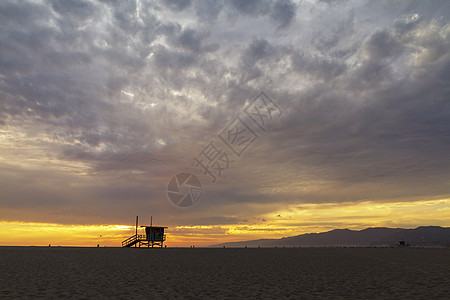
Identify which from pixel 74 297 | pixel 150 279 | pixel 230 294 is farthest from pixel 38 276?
pixel 230 294

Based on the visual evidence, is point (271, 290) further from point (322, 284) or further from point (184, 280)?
point (184, 280)

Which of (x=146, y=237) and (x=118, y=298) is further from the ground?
(x=146, y=237)

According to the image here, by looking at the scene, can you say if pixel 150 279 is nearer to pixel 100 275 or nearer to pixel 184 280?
pixel 184 280

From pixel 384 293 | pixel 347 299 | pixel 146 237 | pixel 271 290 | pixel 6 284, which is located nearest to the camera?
pixel 347 299

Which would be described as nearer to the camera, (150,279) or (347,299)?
(347,299)

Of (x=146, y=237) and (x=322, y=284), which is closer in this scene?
(x=322, y=284)

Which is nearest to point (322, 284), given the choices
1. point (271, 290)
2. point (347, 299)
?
point (271, 290)

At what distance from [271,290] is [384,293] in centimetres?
564

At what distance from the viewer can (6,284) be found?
20781mm

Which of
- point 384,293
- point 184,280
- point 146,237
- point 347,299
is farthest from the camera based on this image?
point 146,237

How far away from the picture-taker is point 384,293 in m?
18.0

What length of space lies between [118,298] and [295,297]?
329 inches

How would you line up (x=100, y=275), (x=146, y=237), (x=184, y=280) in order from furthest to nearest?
(x=146, y=237)
(x=100, y=275)
(x=184, y=280)

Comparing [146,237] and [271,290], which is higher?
[146,237]
